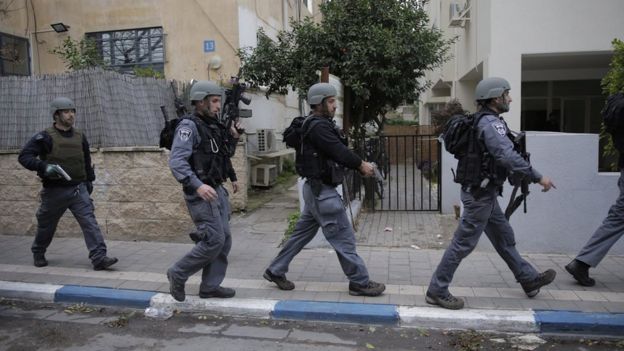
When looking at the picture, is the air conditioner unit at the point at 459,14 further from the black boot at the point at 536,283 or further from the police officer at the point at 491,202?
the black boot at the point at 536,283

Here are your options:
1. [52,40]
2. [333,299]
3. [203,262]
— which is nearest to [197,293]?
[203,262]

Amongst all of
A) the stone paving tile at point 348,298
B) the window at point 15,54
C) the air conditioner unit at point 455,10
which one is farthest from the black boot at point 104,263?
the air conditioner unit at point 455,10

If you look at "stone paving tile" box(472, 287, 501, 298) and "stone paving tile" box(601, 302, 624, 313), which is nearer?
"stone paving tile" box(601, 302, 624, 313)

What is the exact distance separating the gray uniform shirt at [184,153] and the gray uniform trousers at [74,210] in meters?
1.98

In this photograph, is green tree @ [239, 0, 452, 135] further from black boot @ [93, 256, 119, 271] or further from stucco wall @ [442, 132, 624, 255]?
black boot @ [93, 256, 119, 271]

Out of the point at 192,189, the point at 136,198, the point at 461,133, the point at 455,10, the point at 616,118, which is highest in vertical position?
the point at 455,10

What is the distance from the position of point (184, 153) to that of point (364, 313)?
1983mm

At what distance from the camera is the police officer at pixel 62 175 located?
18.0 feet

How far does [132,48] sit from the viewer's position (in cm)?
1238

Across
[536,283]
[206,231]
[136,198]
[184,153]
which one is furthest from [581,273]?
[136,198]

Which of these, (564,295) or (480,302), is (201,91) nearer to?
(480,302)

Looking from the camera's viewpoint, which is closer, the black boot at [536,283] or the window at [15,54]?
the black boot at [536,283]

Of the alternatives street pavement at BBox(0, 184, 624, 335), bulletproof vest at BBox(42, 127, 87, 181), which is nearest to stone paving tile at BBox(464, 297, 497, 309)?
street pavement at BBox(0, 184, 624, 335)

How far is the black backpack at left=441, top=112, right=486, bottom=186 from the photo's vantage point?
4234 mm
